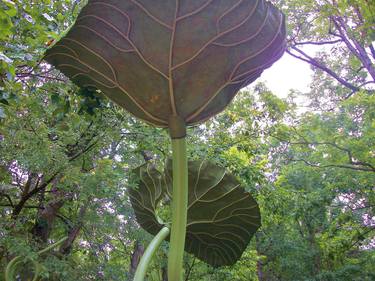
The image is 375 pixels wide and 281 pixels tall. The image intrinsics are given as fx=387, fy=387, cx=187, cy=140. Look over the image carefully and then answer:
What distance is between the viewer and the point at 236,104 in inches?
274

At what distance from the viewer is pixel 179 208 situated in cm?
181

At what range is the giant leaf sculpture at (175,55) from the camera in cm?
150

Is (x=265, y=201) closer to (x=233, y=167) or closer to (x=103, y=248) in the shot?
(x=233, y=167)

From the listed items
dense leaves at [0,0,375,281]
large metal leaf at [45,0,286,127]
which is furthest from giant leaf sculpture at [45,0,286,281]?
dense leaves at [0,0,375,281]

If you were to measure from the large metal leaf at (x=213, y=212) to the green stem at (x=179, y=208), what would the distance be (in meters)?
0.39

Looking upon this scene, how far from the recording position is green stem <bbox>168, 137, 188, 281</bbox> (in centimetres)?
177

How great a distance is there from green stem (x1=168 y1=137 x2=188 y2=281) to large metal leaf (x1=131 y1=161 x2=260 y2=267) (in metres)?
0.39

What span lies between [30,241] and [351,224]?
5589mm

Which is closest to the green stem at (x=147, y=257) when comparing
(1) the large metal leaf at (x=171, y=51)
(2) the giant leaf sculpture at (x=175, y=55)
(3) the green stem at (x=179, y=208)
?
(2) the giant leaf sculpture at (x=175, y=55)

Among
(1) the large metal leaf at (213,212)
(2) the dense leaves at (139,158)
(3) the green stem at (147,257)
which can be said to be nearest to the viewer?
(3) the green stem at (147,257)

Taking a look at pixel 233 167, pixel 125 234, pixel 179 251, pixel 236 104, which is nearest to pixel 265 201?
pixel 233 167

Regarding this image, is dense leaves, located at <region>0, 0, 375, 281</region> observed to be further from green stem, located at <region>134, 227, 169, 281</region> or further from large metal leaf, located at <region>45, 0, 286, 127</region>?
green stem, located at <region>134, 227, 169, 281</region>

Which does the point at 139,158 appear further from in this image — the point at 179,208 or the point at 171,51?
the point at 171,51

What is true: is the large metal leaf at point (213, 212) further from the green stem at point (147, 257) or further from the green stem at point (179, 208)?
the green stem at point (179, 208)
